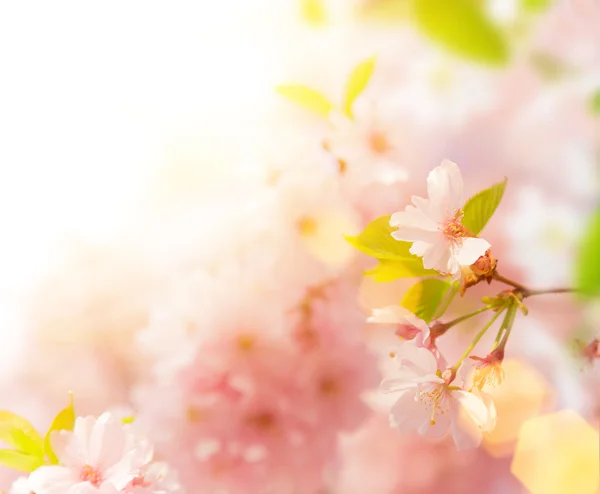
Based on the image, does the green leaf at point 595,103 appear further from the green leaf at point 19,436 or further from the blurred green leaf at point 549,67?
the green leaf at point 19,436

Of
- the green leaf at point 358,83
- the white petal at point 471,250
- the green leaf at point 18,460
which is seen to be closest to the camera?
the white petal at point 471,250

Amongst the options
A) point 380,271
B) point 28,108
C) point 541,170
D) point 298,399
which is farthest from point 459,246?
point 28,108

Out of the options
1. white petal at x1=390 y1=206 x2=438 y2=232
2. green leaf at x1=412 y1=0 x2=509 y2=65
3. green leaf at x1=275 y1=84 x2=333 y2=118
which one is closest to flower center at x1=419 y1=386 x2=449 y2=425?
white petal at x1=390 y1=206 x2=438 y2=232

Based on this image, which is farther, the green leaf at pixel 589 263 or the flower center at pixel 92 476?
the green leaf at pixel 589 263

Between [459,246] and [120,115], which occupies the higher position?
[120,115]

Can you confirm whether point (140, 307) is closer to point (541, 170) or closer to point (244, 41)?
point (244, 41)

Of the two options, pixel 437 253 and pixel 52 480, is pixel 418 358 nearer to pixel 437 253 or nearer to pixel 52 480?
pixel 437 253

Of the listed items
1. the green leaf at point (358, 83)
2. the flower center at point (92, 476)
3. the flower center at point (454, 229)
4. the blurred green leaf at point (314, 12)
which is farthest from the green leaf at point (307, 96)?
the flower center at point (92, 476)

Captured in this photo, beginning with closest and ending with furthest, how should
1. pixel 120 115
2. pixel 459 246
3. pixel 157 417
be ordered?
pixel 459 246 < pixel 157 417 < pixel 120 115
